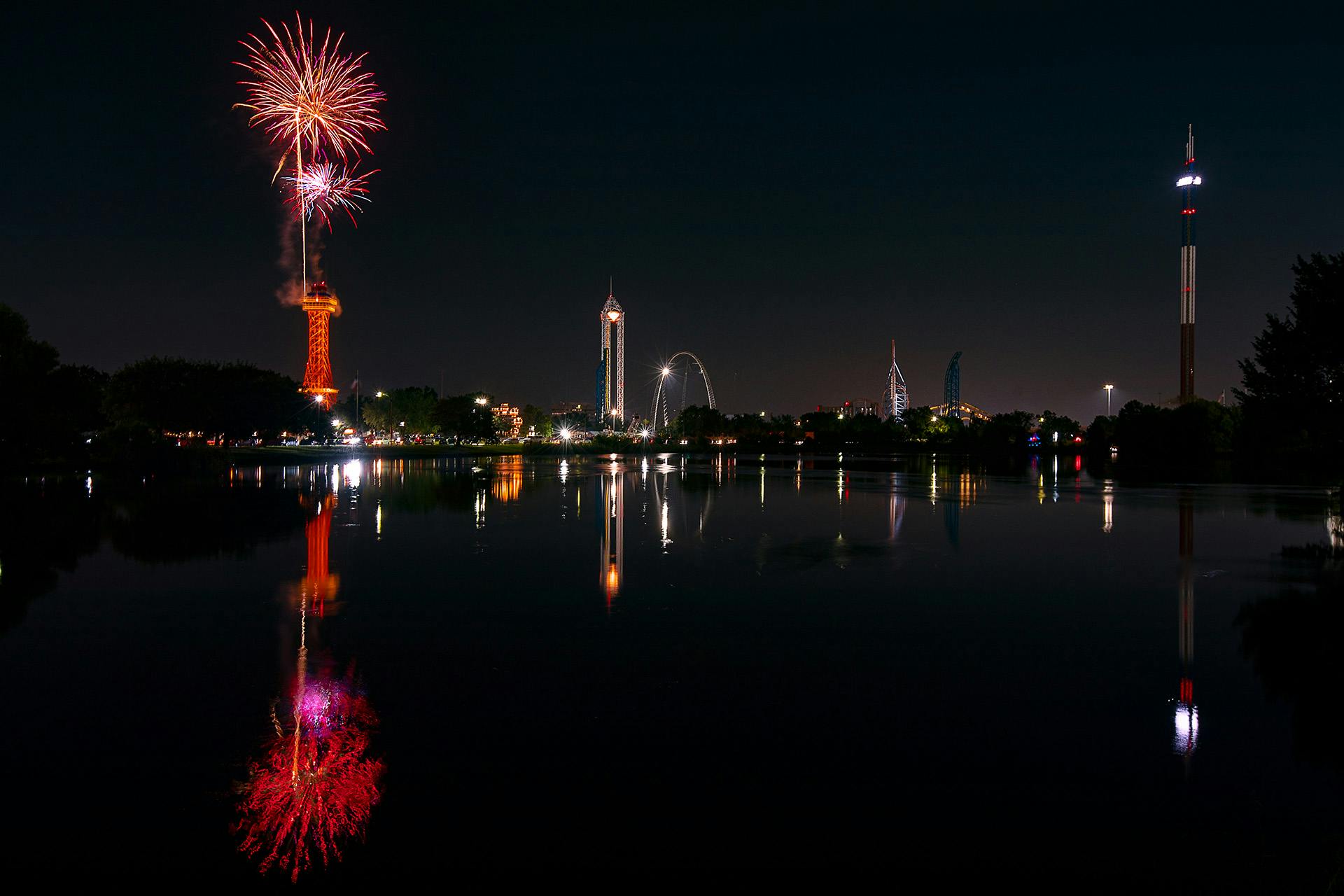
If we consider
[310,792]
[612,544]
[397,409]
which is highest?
[397,409]

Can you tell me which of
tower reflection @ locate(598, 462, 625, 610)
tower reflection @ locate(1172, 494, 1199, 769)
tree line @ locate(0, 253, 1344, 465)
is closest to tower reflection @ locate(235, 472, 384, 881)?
tower reflection @ locate(598, 462, 625, 610)

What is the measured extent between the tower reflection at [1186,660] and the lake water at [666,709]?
56mm

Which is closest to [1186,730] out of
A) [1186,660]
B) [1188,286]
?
[1186,660]

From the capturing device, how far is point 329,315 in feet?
518

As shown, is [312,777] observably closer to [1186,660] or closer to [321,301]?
[1186,660]

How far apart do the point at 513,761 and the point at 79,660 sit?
19.5 feet

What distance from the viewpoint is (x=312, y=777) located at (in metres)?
6.25

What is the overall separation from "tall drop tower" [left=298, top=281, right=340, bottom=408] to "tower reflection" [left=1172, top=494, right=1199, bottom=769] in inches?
6081

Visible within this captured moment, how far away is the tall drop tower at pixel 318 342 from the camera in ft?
505

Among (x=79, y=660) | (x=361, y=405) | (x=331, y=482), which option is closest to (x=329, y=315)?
(x=361, y=405)

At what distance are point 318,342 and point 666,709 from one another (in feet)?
532

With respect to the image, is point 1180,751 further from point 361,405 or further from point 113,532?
point 361,405

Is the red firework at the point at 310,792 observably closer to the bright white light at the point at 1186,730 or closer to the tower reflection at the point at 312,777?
the tower reflection at the point at 312,777

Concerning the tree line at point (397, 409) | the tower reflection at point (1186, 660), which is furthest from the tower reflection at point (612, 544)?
the tree line at point (397, 409)
